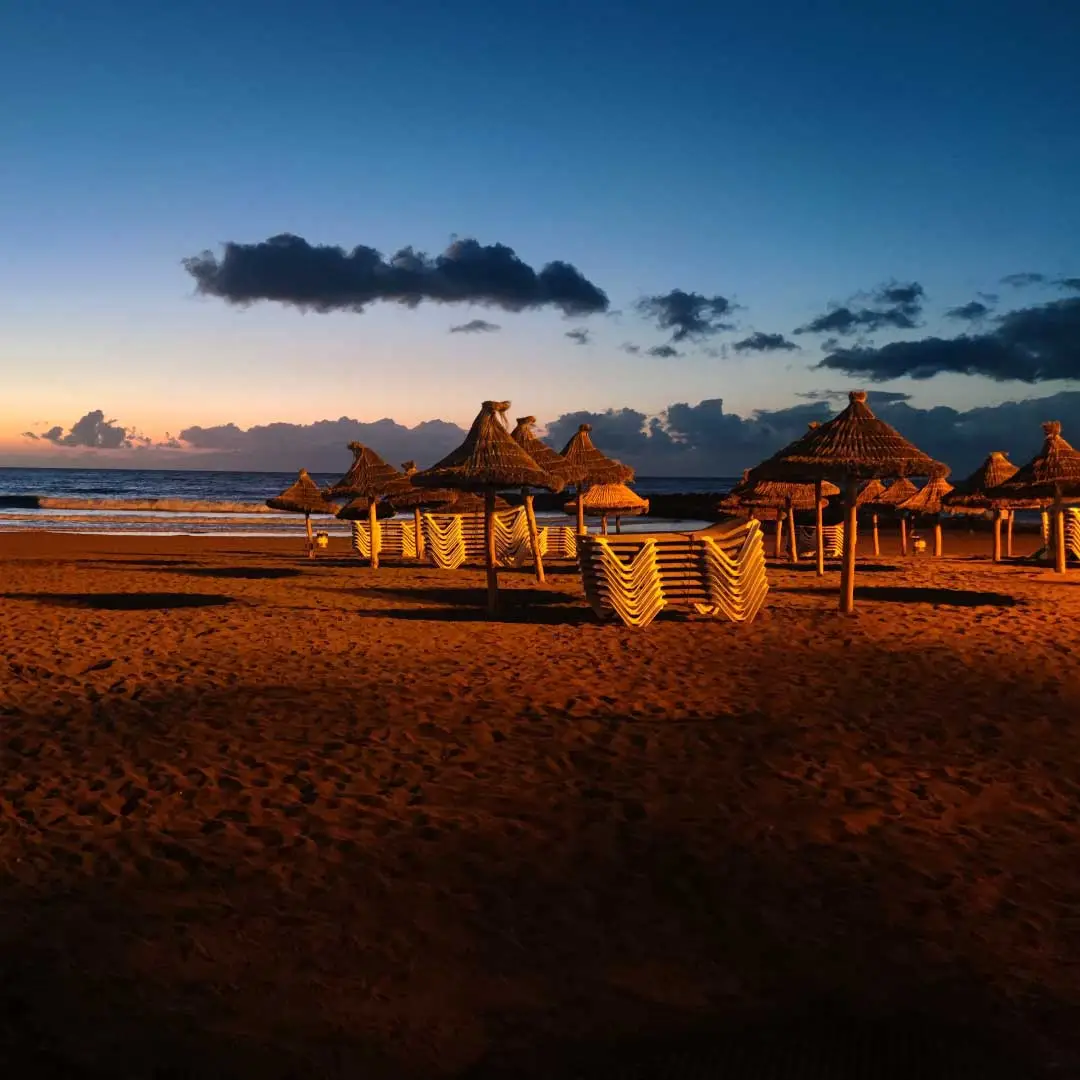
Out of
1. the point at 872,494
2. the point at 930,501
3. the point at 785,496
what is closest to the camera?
the point at 785,496

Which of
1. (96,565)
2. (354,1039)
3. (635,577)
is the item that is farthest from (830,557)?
(354,1039)

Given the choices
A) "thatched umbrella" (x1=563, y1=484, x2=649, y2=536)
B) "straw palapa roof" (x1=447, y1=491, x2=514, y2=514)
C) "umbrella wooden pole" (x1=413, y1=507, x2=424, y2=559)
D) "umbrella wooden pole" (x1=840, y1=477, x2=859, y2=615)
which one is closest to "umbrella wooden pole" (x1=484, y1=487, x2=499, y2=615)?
"umbrella wooden pole" (x1=840, y1=477, x2=859, y2=615)

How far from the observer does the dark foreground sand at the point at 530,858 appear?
9.52 feet

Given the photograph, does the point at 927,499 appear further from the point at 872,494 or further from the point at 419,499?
the point at 419,499

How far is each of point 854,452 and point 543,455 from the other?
7488 mm

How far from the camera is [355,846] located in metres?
4.33

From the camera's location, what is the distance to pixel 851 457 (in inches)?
449

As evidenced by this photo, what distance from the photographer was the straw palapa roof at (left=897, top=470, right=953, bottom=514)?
23469 mm

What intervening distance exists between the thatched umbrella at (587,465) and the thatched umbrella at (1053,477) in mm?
7030

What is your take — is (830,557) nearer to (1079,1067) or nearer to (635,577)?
(635,577)

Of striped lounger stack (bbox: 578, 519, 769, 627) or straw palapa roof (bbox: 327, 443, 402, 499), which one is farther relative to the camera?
straw palapa roof (bbox: 327, 443, 402, 499)

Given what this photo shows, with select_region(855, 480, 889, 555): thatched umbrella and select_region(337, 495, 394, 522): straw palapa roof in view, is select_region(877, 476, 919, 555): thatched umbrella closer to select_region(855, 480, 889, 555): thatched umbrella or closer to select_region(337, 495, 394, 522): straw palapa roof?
select_region(855, 480, 889, 555): thatched umbrella

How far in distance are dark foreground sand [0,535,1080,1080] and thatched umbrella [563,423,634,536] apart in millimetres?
9535

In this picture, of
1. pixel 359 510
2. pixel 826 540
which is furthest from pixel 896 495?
pixel 359 510
